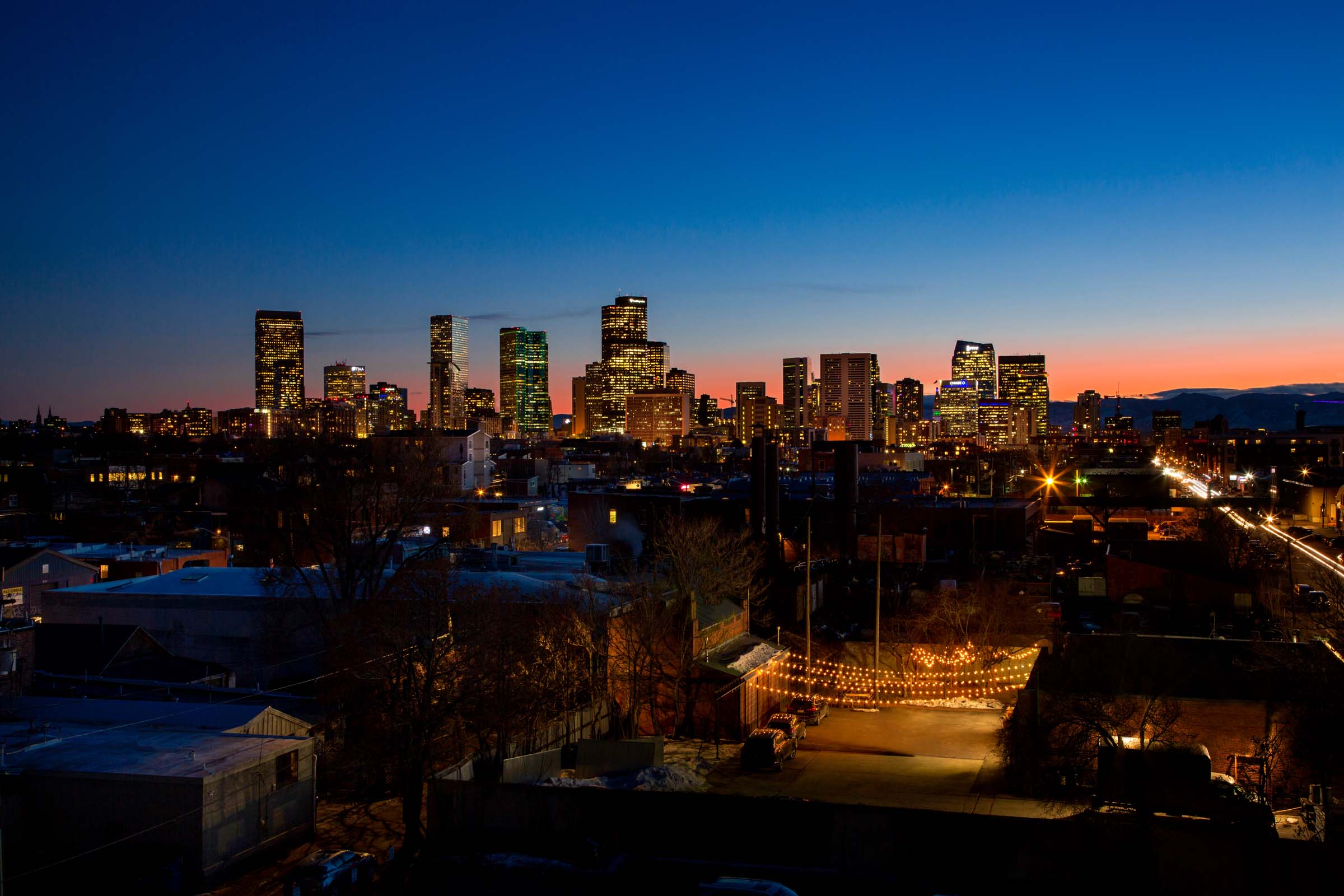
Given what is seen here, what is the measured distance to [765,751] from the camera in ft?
64.6

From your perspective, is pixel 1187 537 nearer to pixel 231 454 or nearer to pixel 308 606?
pixel 308 606

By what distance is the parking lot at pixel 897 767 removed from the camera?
17.0 m

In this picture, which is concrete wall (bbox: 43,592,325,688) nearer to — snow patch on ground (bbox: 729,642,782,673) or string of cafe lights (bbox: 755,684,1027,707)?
snow patch on ground (bbox: 729,642,782,673)

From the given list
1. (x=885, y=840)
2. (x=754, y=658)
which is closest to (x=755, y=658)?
(x=754, y=658)

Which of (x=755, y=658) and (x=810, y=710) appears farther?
(x=755, y=658)

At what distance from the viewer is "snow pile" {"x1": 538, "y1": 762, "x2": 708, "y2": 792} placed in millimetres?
16203

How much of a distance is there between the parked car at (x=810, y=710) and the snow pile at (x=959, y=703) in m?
2.46

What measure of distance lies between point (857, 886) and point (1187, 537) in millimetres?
47497

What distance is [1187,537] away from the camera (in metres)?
52.8

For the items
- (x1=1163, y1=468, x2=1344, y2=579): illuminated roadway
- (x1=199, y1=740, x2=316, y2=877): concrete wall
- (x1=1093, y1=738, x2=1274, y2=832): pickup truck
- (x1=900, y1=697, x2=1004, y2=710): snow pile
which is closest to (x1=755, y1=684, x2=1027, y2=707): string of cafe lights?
(x1=900, y1=697, x2=1004, y2=710): snow pile

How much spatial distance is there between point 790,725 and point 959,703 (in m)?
6.72

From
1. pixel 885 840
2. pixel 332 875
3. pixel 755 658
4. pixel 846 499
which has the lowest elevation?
pixel 332 875

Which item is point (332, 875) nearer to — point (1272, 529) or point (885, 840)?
point (885, 840)

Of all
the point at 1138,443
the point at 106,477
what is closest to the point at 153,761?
the point at 106,477
